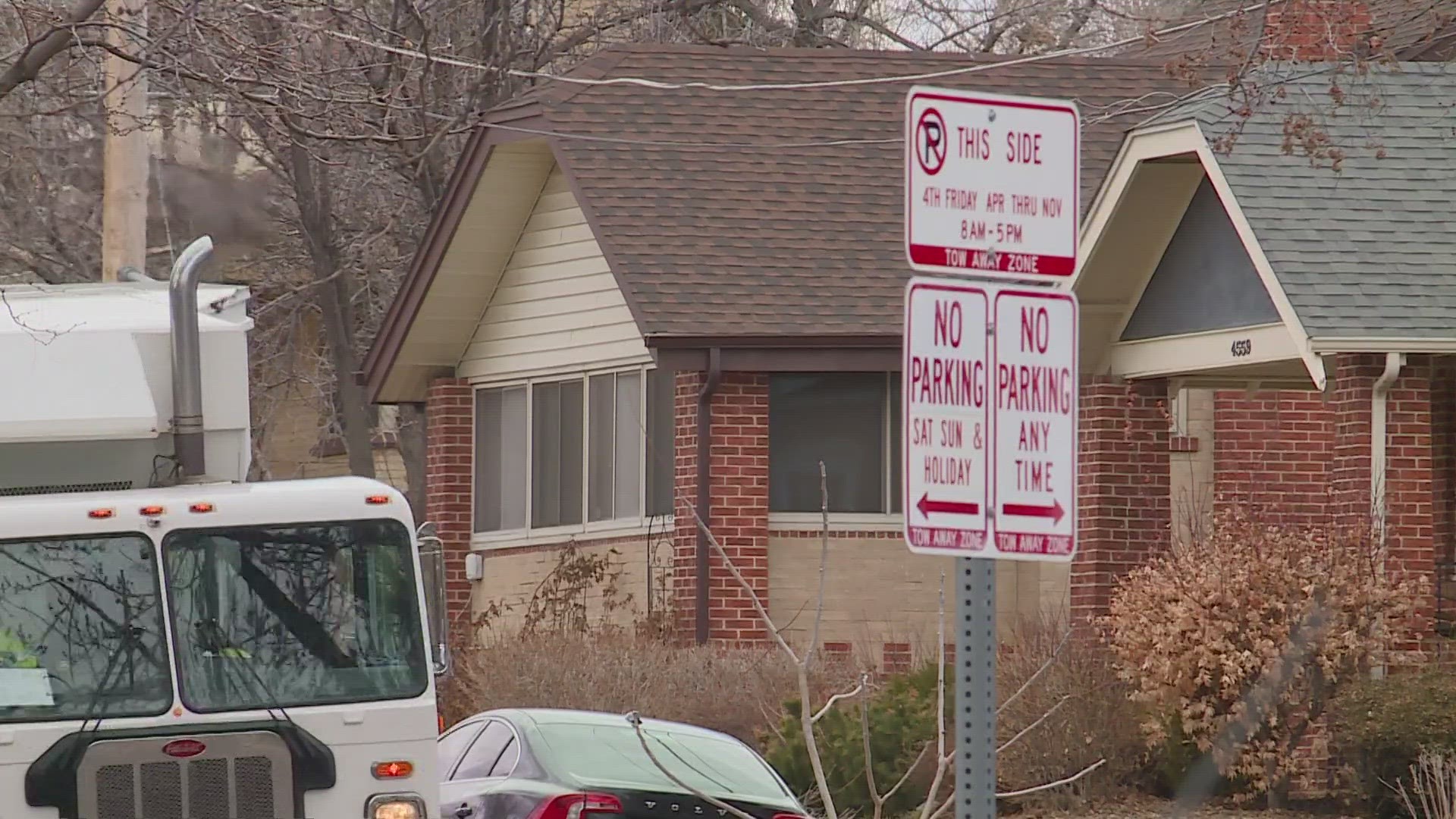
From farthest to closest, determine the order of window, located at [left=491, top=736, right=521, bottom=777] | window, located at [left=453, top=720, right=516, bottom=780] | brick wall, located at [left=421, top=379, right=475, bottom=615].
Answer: brick wall, located at [left=421, top=379, right=475, bottom=615] < window, located at [left=453, top=720, right=516, bottom=780] < window, located at [left=491, top=736, right=521, bottom=777]

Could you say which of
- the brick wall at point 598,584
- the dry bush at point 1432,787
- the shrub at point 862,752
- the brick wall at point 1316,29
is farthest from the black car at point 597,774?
the brick wall at point 598,584

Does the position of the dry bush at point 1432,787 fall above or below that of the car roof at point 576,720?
below

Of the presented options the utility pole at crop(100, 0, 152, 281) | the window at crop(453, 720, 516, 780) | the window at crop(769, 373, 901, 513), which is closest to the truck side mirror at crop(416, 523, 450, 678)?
the window at crop(453, 720, 516, 780)

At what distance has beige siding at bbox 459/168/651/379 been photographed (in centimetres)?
2252

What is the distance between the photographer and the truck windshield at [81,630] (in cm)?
1001

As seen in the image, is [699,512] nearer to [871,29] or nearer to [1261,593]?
[1261,593]

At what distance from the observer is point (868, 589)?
2103cm

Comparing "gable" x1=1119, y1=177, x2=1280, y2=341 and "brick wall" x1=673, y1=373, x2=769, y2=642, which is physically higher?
"gable" x1=1119, y1=177, x2=1280, y2=341

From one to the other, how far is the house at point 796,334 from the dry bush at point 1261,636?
1.44 metres

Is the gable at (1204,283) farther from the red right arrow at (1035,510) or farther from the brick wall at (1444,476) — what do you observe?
the red right arrow at (1035,510)

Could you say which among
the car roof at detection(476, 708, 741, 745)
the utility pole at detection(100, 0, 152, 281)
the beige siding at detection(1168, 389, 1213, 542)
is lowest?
the car roof at detection(476, 708, 741, 745)

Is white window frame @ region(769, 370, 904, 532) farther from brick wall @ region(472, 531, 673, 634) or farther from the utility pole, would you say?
the utility pole

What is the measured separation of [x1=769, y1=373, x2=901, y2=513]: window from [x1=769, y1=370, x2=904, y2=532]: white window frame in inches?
0.5

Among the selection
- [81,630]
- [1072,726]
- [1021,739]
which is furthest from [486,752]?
[1072,726]
